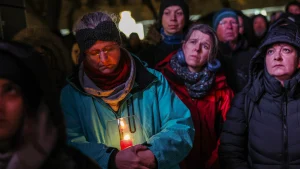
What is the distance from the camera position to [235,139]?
2.97 m

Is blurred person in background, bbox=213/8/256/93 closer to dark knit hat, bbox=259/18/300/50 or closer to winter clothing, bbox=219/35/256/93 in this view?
winter clothing, bbox=219/35/256/93

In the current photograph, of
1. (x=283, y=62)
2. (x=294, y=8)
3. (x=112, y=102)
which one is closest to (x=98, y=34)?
(x=112, y=102)

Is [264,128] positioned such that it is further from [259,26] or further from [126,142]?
[259,26]

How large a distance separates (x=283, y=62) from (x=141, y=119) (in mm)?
1148

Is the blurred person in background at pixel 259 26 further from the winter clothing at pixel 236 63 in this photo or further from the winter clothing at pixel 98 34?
the winter clothing at pixel 98 34

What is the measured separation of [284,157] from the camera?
2.80 metres

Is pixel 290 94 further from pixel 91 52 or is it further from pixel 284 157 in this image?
pixel 91 52

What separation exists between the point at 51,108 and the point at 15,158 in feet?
0.71

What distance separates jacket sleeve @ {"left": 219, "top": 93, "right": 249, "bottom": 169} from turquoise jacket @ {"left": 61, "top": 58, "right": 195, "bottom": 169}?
1.86 ft

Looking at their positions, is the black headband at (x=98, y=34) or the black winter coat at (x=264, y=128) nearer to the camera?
the black headband at (x=98, y=34)

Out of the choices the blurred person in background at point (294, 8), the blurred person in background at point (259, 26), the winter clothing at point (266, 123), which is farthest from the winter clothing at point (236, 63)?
the blurred person in background at point (294, 8)

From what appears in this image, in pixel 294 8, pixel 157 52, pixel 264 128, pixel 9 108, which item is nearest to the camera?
pixel 9 108

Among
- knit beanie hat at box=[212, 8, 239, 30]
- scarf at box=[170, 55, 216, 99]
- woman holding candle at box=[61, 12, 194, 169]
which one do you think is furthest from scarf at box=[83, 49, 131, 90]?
knit beanie hat at box=[212, 8, 239, 30]

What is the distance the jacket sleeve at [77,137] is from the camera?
2.32 m
